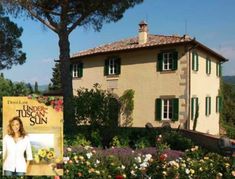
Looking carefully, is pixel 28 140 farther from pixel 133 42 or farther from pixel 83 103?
pixel 133 42

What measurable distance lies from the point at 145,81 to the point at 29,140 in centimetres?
2046

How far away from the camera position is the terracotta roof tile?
23.9 metres

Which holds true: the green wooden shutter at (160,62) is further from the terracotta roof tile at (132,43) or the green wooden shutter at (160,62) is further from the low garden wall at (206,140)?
the low garden wall at (206,140)

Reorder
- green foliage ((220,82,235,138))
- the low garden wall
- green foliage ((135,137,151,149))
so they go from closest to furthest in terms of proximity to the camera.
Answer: green foliage ((135,137,151,149)) → the low garden wall → green foliage ((220,82,235,138))

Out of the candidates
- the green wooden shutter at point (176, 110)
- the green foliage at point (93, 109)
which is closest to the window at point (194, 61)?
the green wooden shutter at point (176, 110)

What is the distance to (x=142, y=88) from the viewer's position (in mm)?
25641

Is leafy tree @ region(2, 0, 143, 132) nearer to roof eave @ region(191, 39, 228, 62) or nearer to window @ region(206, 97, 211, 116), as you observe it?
roof eave @ region(191, 39, 228, 62)

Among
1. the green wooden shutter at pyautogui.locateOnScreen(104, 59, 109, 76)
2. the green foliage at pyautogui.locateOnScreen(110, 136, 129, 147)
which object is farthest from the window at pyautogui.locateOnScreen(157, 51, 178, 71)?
the green foliage at pyautogui.locateOnScreen(110, 136, 129, 147)

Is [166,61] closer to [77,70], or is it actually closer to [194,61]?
[194,61]

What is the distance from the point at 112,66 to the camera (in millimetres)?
27047

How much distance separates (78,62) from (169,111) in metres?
8.23

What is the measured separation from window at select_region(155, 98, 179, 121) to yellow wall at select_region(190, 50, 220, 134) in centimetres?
117

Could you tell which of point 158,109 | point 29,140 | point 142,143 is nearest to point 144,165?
point 29,140

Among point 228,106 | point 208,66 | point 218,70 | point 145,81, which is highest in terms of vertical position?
point 208,66
